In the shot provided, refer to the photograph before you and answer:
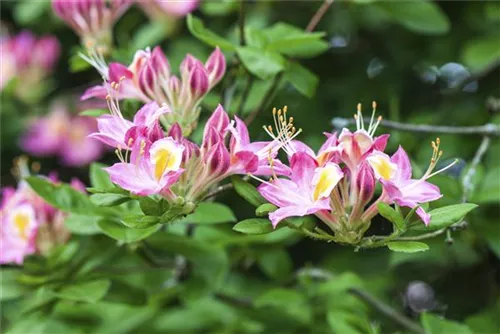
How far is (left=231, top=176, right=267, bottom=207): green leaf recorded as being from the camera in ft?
3.71

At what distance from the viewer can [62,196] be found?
55.1 inches

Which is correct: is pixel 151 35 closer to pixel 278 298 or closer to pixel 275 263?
pixel 275 263

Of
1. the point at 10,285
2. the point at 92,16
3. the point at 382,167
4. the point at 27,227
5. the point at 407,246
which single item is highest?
the point at 92,16

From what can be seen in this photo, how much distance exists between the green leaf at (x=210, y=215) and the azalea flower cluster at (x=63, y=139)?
55.7 inches

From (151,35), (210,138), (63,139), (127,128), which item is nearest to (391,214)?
(210,138)

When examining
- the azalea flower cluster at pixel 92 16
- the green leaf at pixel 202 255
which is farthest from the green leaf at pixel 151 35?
the green leaf at pixel 202 255

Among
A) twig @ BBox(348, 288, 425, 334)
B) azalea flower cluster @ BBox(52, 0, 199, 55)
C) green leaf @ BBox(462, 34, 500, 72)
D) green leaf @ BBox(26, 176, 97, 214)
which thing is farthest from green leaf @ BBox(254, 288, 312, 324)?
green leaf @ BBox(462, 34, 500, 72)

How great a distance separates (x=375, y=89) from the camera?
88.4 inches

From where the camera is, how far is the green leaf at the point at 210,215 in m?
1.31

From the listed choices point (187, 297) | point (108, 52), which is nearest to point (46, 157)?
point (108, 52)

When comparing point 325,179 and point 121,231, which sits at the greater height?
point 325,179

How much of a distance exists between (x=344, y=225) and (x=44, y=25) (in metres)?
1.88

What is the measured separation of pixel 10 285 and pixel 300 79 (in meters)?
0.68

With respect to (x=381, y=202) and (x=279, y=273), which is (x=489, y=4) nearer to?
(x=279, y=273)
